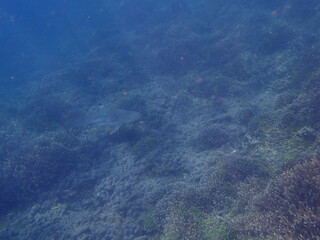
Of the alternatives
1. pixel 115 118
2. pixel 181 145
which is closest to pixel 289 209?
pixel 181 145

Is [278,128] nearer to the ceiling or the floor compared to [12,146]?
nearer to the floor

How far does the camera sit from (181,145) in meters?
9.91

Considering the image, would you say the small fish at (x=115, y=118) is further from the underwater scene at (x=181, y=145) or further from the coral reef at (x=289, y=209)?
the coral reef at (x=289, y=209)

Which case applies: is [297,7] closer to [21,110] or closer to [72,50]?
[21,110]

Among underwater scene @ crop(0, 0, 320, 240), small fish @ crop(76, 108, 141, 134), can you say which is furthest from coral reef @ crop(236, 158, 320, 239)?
small fish @ crop(76, 108, 141, 134)

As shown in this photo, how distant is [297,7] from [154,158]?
19761 millimetres

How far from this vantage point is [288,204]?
4332 mm

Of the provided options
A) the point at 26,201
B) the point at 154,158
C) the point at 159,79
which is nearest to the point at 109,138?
the point at 154,158

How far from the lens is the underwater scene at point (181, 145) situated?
218 inches

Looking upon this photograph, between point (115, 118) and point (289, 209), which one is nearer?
point (289, 209)

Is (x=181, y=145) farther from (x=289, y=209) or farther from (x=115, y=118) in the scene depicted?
(x=289, y=209)

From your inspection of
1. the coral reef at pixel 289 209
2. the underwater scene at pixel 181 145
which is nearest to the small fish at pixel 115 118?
the underwater scene at pixel 181 145

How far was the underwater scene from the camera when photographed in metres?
5.53

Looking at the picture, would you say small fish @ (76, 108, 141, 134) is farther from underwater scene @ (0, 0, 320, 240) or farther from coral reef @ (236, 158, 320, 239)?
coral reef @ (236, 158, 320, 239)
